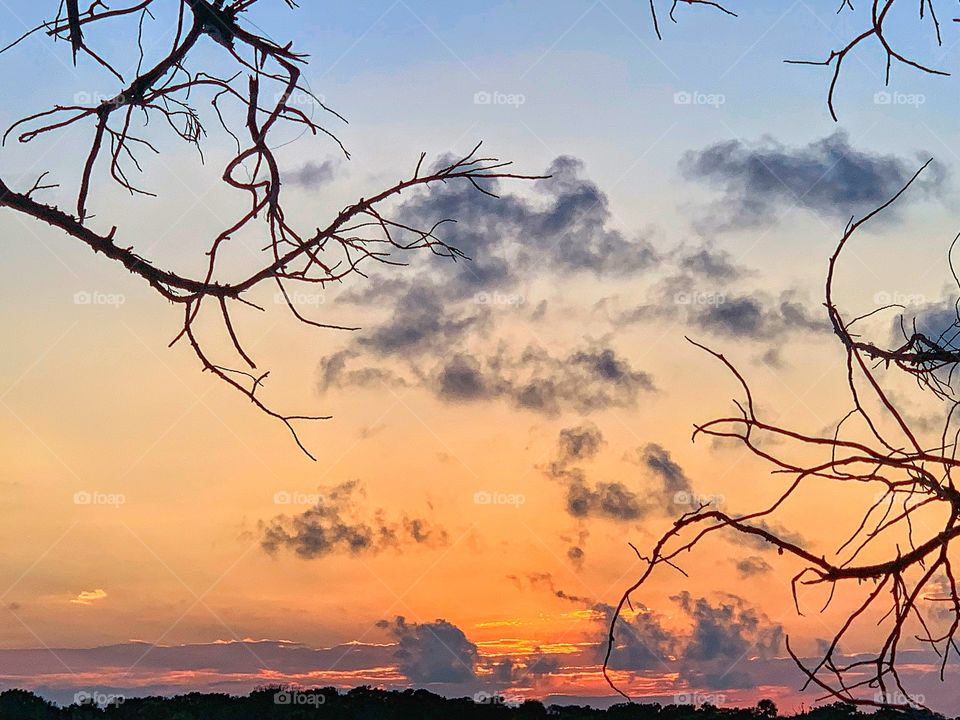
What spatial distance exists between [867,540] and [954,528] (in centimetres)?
23

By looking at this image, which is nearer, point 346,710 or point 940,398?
point 940,398

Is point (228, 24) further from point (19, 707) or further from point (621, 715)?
point (19, 707)

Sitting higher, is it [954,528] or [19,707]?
[954,528]

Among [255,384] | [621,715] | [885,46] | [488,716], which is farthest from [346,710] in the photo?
[885,46]

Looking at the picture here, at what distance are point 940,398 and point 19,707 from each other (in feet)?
24.5

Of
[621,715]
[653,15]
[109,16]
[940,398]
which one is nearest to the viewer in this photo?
[653,15]

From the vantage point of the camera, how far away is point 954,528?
7.80 ft

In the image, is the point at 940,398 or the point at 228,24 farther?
the point at 940,398

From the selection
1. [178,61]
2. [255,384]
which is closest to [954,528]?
[255,384]

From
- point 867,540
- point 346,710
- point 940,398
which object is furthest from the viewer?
point 346,710

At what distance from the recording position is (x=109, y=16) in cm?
318

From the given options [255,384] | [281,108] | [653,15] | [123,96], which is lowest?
[255,384]

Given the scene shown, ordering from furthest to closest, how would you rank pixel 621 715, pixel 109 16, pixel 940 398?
pixel 621 715 → pixel 940 398 → pixel 109 16

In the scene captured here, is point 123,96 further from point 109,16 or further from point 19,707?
point 19,707
